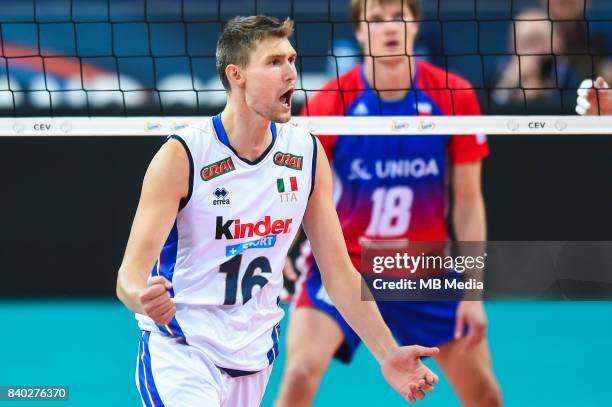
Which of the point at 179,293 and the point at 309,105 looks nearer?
the point at 179,293

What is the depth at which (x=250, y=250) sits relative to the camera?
181 inches

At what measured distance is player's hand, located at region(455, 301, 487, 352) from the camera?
6484 mm

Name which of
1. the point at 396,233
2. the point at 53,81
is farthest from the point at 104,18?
the point at 396,233

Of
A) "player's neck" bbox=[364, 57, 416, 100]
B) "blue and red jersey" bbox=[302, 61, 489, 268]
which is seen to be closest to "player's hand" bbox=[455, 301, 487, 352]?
"blue and red jersey" bbox=[302, 61, 489, 268]

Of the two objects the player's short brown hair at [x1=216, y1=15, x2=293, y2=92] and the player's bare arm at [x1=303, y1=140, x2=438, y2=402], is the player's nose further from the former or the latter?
the player's bare arm at [x1=303, y1=140, x2=438, y2=402]

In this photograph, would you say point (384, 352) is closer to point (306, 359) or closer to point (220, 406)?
point (220, 406)

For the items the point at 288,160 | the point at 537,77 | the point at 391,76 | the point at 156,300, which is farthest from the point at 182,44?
the point at 156,300

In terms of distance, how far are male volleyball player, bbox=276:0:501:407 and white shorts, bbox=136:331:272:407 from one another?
1.72 metres

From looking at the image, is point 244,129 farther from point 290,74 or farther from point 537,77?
point 537,77

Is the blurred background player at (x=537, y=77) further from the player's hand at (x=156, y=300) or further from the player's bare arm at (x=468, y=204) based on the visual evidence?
the player's hand at (x=156, y=300)

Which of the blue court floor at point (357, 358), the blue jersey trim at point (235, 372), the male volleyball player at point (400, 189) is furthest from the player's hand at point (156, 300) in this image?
the blue court floor at point (357, 358)

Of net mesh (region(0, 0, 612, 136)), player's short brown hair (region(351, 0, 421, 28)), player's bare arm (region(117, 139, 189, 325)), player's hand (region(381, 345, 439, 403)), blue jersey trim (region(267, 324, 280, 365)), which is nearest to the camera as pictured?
player's bare arm (region(117, 139, 189, 325))

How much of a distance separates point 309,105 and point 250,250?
2.26 m

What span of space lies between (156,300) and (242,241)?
86 centimetres
